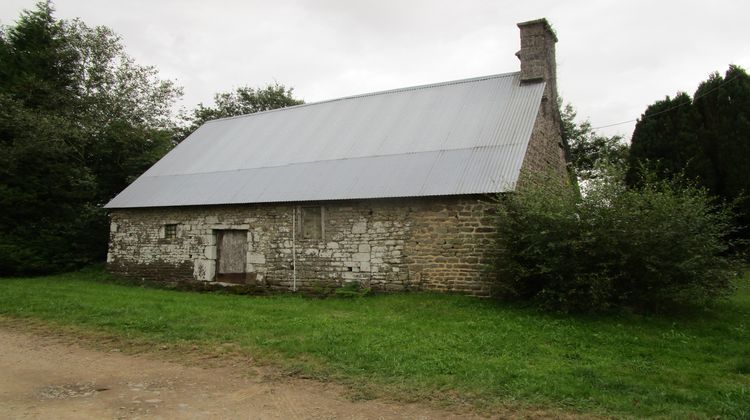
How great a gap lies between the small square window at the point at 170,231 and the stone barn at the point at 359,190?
0.04m

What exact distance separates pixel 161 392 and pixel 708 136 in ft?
59.2

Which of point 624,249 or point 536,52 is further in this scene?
point 536,52

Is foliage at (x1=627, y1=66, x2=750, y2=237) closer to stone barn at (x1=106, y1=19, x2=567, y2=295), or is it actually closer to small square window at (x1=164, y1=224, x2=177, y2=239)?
stone barn at (x1=106, y1=19, x2=567, y2=295)

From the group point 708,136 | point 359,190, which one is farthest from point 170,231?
→ point 708,136

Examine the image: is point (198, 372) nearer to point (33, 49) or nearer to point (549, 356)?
point (549, 356)

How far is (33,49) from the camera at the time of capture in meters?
22.8

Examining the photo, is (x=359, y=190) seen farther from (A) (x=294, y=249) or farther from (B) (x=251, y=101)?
(B) (x=251, y=101)

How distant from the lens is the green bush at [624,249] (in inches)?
337

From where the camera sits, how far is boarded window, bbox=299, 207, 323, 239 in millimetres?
13062

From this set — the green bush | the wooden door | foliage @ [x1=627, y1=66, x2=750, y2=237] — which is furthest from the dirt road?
foliage @ [x1=627, y1=66, x2=750, y2=237]

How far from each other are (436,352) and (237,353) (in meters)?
2.66

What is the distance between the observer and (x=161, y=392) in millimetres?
5254

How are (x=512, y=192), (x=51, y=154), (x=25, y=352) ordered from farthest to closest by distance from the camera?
(x=51, y=154)
(x=512, y=192)
(x=25, y=352)

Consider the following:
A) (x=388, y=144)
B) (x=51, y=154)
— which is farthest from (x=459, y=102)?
(x=51, y=154)
